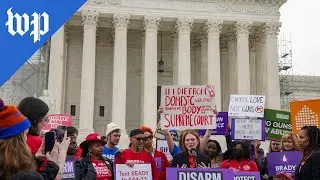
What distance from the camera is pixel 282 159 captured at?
32.6ft

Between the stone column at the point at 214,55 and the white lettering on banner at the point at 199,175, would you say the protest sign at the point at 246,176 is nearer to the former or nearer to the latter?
the white lettering on banner at the point at 199,175

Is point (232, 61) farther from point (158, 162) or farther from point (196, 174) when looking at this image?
point (196, 174)

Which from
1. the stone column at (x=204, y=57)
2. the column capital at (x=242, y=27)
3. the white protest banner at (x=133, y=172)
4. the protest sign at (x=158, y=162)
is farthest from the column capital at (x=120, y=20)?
the white protest banner at (x=133, y=172)

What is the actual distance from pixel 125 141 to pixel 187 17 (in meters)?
10.8

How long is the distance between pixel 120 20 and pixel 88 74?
4772mm

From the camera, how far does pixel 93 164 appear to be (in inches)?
351

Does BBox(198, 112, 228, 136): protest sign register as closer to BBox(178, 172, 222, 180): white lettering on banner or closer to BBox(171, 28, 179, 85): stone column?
BBox(178, 172, 222, 180): white lettering on banner

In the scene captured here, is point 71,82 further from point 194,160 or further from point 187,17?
point 194,160

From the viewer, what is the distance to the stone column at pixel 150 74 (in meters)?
36.0

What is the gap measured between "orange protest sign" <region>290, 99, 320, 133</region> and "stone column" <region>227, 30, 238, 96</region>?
85.9 ft

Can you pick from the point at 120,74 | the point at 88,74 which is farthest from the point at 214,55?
the point at 88,74

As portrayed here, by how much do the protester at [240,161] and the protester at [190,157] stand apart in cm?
72

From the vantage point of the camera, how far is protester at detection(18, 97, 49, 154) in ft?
17.8

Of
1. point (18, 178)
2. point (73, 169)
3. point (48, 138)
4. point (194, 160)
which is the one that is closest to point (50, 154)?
point (48, 138)
